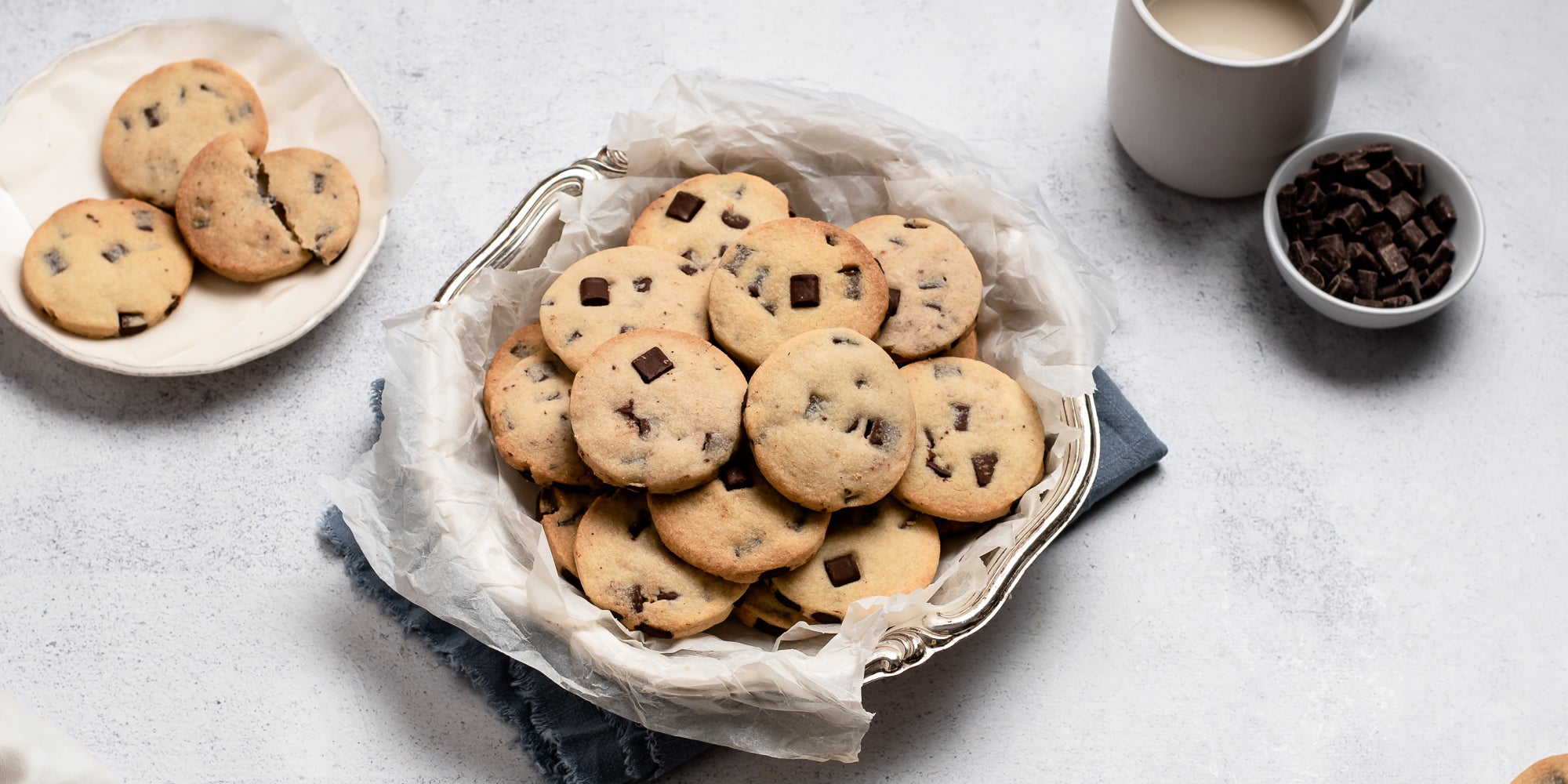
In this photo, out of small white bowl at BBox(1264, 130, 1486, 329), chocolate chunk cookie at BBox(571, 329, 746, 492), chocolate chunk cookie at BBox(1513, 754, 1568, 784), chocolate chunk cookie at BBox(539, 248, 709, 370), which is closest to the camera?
chocolate chunk cookie at BBox(571, 329, 746, 492)

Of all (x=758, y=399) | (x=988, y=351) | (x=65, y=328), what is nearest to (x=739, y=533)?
(x=758, y=399)

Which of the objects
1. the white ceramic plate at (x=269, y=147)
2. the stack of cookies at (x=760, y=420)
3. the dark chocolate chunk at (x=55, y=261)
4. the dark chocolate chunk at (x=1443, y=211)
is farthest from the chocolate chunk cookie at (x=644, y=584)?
the dark chocolate chunk at (x=1443, y=211)

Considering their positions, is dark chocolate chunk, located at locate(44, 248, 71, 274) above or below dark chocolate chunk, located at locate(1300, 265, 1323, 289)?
above

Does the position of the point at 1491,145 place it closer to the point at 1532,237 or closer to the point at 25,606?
the point at 1532,237

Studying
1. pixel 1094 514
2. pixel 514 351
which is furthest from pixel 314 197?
pixel 1094 514

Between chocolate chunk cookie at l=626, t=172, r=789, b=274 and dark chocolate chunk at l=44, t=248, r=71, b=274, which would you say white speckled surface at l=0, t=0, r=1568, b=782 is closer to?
dark chocolate chunk at l=44, t=248, r=71, b=274

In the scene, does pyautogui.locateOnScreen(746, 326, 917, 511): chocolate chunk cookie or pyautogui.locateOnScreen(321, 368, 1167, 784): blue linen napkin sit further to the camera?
pyautogui.locateOnScreen(321, 368, 1167, 784): blue linen napkin

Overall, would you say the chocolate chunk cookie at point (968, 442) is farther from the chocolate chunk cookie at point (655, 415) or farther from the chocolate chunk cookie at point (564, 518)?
the chocolate chunk cookie at point (564, 518)

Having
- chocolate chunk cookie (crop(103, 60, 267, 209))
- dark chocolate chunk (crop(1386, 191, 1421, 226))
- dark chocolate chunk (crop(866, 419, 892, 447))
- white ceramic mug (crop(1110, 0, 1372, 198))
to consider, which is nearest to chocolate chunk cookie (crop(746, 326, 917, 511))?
dark chocolate chunk (crop(866, 419, 892, 447))

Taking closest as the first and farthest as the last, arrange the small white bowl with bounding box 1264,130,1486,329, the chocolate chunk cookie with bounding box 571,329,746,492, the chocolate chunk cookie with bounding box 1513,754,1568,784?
the chocolate chunk cookie with bounding box 571,329,746,492, the chocolate chunk cookie with bounding box 1513,754,1568,784, the small white bowl with bounding box 1264,130,1486,329
